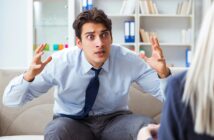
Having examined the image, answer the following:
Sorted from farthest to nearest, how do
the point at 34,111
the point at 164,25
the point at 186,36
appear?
the point at 164,25 < the point at 186,36 < the point at 34,111

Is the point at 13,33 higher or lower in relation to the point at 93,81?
higher

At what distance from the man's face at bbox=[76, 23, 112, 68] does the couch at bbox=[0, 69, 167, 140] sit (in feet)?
1.19

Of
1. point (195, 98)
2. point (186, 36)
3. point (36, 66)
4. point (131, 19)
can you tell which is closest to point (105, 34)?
point (36, 66)

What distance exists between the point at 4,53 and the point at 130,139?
3.35 meters

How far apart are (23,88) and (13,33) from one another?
3.05 meters

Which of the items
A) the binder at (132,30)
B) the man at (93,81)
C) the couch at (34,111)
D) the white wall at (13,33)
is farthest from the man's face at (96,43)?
the white wall at (13,33)

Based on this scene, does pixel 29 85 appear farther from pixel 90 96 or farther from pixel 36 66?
pixel 90 96

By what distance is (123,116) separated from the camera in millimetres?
1846

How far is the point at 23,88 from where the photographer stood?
1.79 metres

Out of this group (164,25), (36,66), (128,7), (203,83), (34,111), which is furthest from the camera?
(164,25)

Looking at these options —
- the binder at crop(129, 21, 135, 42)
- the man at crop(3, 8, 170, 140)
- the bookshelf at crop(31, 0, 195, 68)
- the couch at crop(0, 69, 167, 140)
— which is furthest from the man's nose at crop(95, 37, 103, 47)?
the binder at crop(129, 21, 135, 42)

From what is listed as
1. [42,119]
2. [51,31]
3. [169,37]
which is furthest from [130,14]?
[42,119]

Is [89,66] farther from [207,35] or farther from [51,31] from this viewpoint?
[51,31]

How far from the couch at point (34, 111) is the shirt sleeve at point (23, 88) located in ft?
0.71
